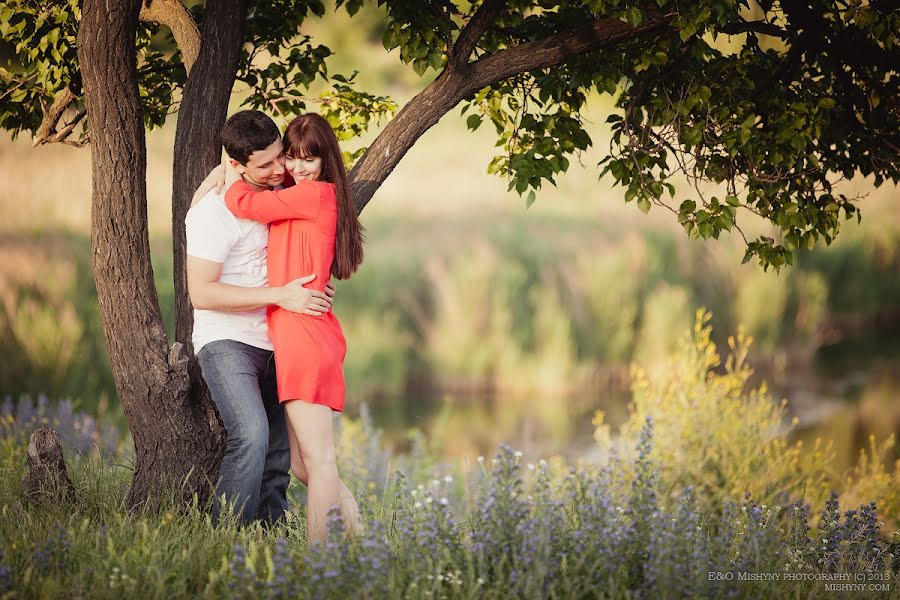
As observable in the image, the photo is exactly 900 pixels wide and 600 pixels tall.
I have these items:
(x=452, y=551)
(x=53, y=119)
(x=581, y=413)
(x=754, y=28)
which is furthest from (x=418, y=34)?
(x=581, y=413)

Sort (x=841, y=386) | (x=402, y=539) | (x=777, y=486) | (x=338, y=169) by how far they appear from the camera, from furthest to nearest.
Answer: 1. (x=841, y=386)
2. (x=777, y=486)
3. (x=338, y=169)
4. (x=402, y=539)

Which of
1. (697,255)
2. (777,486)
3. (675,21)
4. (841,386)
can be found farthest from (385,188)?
(675,21)

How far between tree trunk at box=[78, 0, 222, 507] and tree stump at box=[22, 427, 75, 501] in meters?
0.30

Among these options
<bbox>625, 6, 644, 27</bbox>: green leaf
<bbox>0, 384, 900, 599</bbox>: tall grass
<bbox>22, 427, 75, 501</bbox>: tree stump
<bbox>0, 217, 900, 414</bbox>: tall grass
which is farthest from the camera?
<bbox>0, 217, 900, 414</bbox>: tall grass

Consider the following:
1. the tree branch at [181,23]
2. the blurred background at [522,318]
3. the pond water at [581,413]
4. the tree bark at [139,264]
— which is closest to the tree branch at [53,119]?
the tree branch at [181,23]

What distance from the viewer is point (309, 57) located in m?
5.22

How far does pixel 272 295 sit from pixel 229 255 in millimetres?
296

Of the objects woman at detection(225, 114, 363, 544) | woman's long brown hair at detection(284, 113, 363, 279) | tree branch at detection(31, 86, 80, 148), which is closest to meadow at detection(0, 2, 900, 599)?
woman at detection(225, 114, 363, 544)

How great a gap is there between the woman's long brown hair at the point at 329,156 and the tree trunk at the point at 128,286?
89 cm

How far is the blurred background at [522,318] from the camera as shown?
10711 mm

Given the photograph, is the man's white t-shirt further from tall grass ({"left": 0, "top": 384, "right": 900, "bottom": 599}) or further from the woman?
tall grass ({"left": 0, "top": 384, "right": 900, "bottom": 599})

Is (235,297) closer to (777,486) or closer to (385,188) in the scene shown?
(777,486)

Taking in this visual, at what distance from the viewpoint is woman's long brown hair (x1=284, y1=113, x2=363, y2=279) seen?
354 centimetres

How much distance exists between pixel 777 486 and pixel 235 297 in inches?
154
